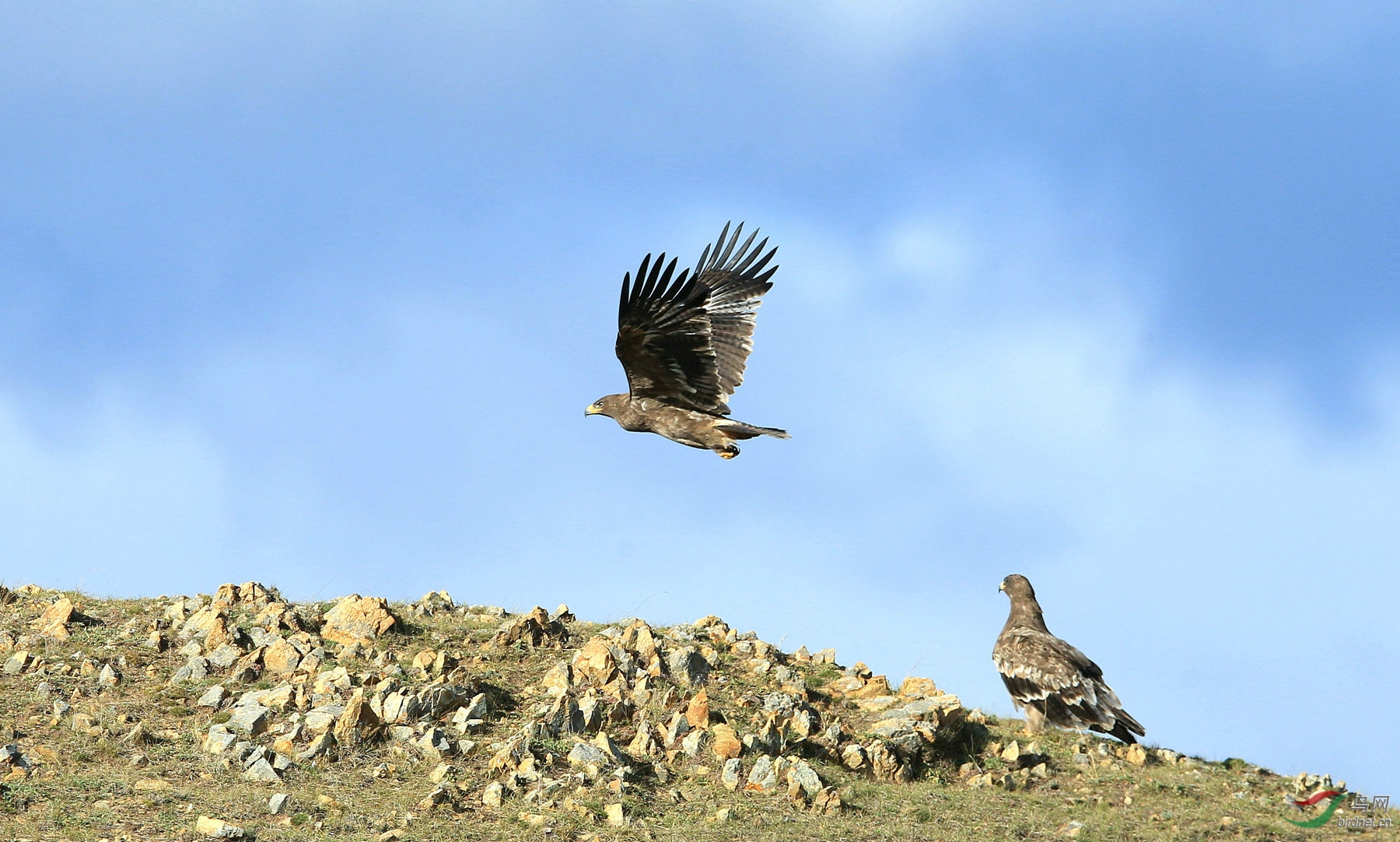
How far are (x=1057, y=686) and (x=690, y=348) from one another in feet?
24.2

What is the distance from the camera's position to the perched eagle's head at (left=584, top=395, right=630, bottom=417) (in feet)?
58.0

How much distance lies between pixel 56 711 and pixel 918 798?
11.5 meters

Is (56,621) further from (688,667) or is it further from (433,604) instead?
(688,667)

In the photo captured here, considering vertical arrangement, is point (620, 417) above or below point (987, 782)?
above

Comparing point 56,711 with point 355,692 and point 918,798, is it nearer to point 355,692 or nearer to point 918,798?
point 355,692

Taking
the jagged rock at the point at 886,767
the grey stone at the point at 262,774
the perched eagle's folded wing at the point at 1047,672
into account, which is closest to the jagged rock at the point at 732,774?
the jagged rock at the point at 886,767

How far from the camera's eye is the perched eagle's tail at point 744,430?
1623 centimetres

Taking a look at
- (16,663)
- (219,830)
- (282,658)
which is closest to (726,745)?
(219,830)

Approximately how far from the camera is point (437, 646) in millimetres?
17922

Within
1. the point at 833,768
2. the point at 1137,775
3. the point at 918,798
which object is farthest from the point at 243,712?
the point at 1137,775

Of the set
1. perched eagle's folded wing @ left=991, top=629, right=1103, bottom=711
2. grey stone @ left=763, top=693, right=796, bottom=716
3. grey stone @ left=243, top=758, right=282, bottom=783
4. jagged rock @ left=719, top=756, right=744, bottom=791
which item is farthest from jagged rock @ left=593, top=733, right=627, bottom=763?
perched eagle's folded wing @ left=991, top=629, right=1103, bottom=711

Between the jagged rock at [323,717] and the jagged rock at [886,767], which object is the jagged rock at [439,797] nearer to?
the jagged rock at [323,717]

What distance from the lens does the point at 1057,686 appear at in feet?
56.2

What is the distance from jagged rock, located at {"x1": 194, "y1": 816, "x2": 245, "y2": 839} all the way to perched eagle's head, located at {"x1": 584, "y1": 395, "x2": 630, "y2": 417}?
7787mm
